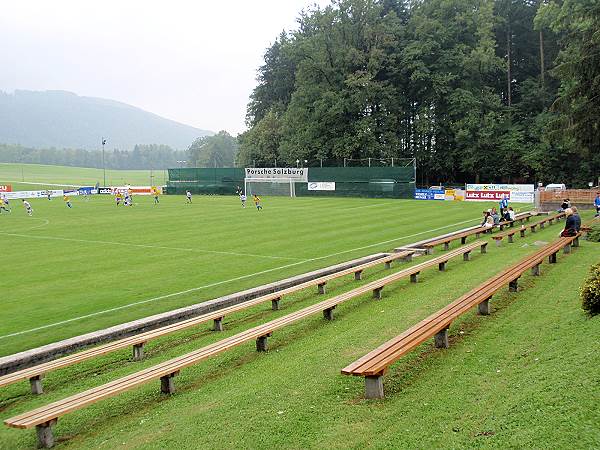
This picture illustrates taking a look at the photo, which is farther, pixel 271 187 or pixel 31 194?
pixel 31 194

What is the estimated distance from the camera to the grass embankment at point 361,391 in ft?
16.2

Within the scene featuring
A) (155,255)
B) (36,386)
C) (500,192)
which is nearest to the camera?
(36,386)

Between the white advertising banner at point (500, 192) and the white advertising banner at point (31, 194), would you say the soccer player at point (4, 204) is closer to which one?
the white advertising banner at point (31, 194)

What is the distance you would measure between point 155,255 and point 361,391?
1520cm

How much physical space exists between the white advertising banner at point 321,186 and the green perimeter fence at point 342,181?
24 centimetres

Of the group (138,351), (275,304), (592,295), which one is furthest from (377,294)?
(138,351)

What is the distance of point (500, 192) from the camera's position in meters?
48.3

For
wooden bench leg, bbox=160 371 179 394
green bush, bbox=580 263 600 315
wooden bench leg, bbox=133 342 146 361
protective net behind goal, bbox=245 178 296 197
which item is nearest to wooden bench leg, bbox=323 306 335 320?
wooden bench leg, bbox=133 342 146 361

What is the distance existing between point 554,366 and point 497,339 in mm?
1863

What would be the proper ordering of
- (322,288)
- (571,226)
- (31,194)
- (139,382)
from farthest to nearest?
(31,194)
(571,226)
(322,288)
(139,382)

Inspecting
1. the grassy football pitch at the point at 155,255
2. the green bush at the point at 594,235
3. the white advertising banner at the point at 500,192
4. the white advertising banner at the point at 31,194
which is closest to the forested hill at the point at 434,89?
the white advertising banner at the point at 500,192

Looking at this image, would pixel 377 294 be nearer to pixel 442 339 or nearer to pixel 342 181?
pixel 442 339

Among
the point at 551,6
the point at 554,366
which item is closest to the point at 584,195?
the point at 551,6

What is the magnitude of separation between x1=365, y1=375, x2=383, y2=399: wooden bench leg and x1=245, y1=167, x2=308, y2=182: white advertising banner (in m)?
55.9
